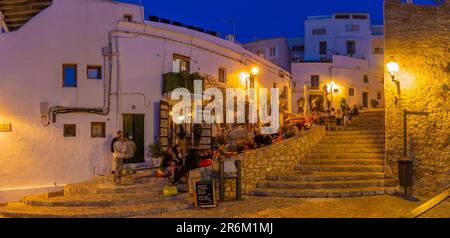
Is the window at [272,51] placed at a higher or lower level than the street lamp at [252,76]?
higher

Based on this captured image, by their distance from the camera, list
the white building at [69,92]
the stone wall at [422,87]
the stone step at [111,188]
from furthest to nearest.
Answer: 1. the white building at [69,92]
2. the stone step at [111,188]
3. the stone wall at [422,87]

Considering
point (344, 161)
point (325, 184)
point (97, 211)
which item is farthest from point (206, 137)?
point (97, 211)

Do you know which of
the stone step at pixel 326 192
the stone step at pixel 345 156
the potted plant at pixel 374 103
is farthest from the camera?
the potted plant at pixel 374 103

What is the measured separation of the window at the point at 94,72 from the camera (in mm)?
14578

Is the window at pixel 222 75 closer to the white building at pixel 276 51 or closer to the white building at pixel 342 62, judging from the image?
the white building at pixel 342 62

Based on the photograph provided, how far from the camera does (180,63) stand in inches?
691

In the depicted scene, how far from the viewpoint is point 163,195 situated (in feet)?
39.7

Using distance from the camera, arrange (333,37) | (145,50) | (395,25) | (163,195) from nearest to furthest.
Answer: (163,195) < (395,25) < (145,50) < (333,37)

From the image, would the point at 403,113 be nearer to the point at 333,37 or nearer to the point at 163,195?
the point at 163,195

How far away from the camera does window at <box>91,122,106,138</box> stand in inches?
570

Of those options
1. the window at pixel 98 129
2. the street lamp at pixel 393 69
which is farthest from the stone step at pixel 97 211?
the street lamp at pixel 393 69

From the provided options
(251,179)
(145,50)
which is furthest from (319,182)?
(145,50)

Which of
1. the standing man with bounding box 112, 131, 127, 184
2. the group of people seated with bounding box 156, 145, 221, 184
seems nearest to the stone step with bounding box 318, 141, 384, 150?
the group of people seated with bounding box 156, 145, 221, 184
